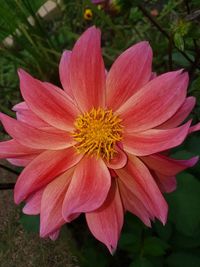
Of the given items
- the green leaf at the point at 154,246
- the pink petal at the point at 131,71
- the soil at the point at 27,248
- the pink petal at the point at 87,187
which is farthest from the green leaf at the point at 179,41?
the soil at the point at 27,248

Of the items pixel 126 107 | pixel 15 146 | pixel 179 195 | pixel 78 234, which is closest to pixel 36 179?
pixel 15 146

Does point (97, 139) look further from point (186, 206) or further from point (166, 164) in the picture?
point (186, 206)

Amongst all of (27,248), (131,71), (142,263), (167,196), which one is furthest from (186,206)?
(27,248)

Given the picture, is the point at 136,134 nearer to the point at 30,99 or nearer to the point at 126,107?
the point at 126,107

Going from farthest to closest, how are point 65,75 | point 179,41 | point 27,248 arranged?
point 27,248 → point 179,41 → point 65,75

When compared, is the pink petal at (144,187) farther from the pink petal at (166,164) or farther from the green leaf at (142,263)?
the green leaf at (142,263)

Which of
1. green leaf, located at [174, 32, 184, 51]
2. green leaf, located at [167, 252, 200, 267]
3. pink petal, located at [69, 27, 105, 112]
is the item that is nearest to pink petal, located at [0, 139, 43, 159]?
pink petal, located at [69, 27, 105, 112]
